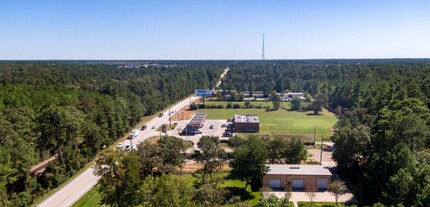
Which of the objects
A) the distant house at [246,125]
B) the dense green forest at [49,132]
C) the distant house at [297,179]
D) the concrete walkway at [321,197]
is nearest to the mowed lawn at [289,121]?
the distant house at [246,125]

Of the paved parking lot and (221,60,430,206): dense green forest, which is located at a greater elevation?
(221,60,430,206): dense green forest

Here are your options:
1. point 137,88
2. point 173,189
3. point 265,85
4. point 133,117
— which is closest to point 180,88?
point 137,88

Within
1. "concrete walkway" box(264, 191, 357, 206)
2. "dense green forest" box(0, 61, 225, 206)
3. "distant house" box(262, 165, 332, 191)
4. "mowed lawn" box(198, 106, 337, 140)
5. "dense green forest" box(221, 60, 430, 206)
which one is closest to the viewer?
"dense green forest" box(221, 60, 430, 206)

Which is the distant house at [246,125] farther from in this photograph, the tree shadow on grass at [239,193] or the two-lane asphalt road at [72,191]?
the two-lane asphalt road at [72,191]

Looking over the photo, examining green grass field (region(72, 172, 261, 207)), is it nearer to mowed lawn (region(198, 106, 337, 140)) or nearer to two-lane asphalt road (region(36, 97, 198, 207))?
two-lane asphalt road (region(36, 97, 198, 207))

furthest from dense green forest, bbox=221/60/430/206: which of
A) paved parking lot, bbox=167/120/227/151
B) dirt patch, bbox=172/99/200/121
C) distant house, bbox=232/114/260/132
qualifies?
dirt patch, bbox=172/99/200/121

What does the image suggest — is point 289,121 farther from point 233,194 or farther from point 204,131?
point 233,194
